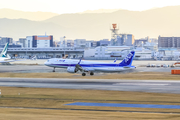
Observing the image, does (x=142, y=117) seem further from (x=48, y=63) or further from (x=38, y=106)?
(x=48, y=63)

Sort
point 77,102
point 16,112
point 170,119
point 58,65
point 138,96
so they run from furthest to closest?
1. point 58,65
2. point 138,96
3. point 77,102
4. point 16,112
5. point 170,119

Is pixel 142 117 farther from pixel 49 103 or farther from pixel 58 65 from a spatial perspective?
pixel 58 65

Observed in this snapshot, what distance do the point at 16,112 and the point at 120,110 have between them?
9.19 meters

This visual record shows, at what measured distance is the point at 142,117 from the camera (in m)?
22.5

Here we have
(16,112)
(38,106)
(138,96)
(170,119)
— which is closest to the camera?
(170,119)

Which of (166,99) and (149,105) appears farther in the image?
(166,99)

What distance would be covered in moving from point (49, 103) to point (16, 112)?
17.3 ft

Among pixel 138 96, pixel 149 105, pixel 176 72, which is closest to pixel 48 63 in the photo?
pixel 176 72

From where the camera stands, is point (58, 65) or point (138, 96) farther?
point (58, 65)

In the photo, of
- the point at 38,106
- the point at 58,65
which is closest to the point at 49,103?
the point at 38,106

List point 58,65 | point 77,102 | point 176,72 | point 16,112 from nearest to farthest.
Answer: point 16,112 → point 77,102 → point 176,72 → point 58,65

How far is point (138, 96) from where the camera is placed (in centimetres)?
3344

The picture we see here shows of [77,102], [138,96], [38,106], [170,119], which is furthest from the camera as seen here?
[138,96]

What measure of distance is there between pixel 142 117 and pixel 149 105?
5.80m
